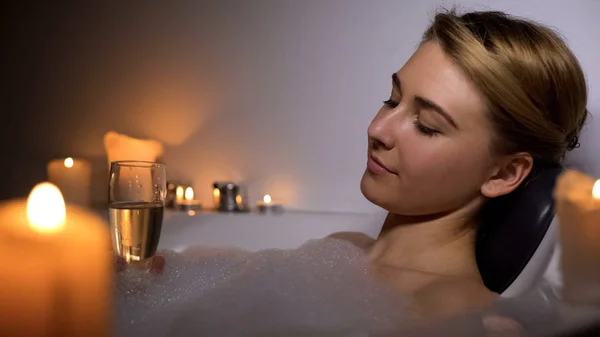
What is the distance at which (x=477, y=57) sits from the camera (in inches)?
27.4

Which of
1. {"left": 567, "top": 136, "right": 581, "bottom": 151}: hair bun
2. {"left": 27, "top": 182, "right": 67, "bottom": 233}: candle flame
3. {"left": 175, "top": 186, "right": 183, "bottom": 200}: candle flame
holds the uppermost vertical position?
{"left": 27, "top": 182, "right": 67, "bottom": 233}: candle flame

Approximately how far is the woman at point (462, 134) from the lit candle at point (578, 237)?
5 cm

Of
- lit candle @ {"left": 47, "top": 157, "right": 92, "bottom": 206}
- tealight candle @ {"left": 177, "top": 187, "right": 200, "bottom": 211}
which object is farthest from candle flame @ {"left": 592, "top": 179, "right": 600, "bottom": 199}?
lit candle @ {"left": 47, "top": 157, "right": 92, "bottom": 206}

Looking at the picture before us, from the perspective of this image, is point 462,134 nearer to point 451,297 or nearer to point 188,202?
point 451,297

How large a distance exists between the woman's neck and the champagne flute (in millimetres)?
346

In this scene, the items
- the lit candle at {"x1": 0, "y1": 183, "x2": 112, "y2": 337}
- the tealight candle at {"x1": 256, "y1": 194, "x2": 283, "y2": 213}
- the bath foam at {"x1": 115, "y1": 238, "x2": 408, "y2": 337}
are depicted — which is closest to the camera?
the lit candle at {"x1": 0, "y1": 183, "x2": 112, "y2": 337}

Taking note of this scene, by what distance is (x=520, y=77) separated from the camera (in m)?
0.69

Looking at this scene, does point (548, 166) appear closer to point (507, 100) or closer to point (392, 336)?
point (507, 100)

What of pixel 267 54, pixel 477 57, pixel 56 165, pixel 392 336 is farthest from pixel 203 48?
pixel 392 336

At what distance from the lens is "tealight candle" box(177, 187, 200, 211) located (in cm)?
136

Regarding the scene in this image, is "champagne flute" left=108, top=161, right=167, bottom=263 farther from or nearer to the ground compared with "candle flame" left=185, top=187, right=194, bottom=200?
farther from the ground

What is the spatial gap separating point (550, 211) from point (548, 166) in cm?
9

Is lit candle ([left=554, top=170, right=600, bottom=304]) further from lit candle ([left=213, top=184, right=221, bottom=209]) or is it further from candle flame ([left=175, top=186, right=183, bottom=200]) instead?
candle flame ([left=175, top=186, right=183, bottom=200])

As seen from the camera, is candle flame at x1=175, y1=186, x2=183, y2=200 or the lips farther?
candle flame at x1=175, y1=186, x2=183, y2=200
